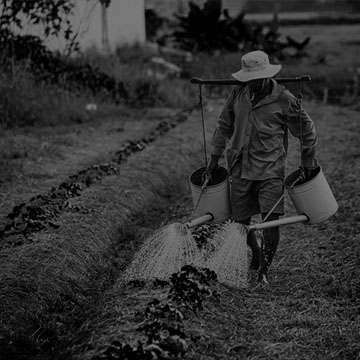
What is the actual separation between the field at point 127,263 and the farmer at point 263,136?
570 millimetres

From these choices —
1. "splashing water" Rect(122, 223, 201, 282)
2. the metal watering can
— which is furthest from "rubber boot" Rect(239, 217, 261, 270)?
"splashing water" Rect(122, 223, 201, 282)

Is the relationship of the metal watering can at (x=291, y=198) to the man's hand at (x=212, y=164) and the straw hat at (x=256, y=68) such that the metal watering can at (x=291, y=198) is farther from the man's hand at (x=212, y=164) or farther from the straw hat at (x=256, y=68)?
the straw hat at (x=256, y=68)

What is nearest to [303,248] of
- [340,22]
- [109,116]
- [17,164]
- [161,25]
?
[17,164]

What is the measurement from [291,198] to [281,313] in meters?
0.88

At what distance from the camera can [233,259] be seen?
540cm

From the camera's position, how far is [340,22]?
36219 mm

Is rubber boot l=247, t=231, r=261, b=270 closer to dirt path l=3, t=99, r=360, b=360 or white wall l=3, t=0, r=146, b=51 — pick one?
dirt path l=3, t=99, r=360, b=360

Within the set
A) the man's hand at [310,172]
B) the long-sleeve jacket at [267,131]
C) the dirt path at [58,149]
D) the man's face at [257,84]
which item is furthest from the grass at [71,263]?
the man's face at [257,84]

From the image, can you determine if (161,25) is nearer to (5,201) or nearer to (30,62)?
(30,62)

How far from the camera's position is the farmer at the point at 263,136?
5.12 meters

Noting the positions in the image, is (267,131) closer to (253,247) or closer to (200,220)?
(200,220)

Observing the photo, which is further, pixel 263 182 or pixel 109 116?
pixel 109 116

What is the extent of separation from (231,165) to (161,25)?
71.1 ft

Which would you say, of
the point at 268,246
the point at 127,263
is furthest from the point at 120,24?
the point at 268,246
